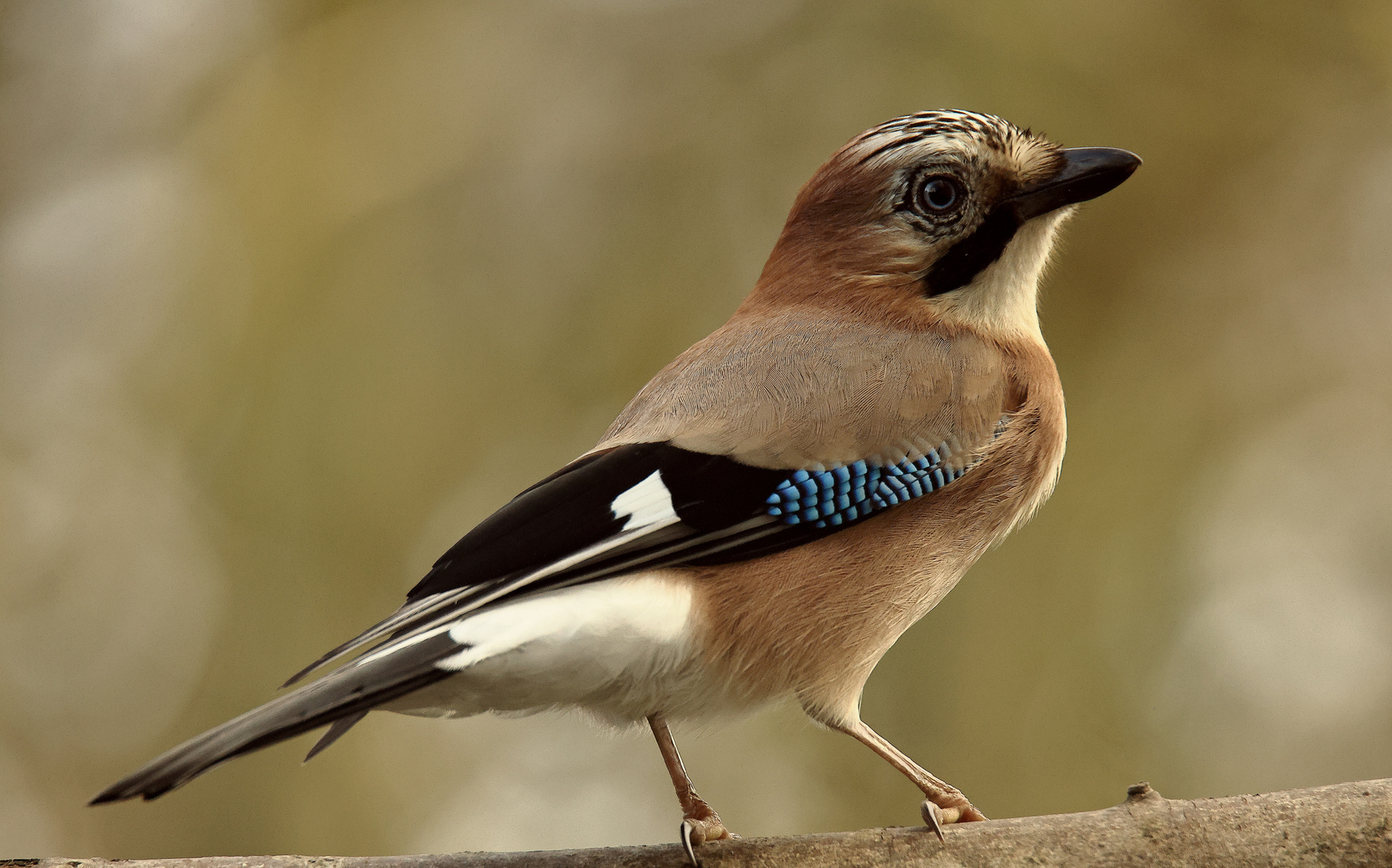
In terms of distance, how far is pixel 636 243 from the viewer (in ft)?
27.3

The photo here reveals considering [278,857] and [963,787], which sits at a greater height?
[278,857]

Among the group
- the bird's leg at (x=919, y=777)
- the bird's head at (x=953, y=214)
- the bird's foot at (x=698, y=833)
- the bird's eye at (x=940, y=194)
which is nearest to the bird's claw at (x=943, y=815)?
the bird's leg at (x=919, y=777)

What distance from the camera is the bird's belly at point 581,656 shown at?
10.3ft

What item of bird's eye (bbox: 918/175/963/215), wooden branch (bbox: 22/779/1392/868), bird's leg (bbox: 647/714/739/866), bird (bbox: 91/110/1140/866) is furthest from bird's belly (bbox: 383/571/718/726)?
bird's eye (bbox: 918/175/963/215)

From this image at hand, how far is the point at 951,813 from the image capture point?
12.4 feet

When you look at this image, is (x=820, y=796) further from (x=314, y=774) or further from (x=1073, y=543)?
(x=314, y=774)

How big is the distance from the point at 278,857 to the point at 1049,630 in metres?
4.42

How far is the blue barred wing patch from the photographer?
142 inches

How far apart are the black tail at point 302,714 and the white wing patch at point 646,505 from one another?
0.63m

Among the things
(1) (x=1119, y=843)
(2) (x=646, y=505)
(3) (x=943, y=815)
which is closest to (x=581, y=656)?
(2) (x=646, y=505)

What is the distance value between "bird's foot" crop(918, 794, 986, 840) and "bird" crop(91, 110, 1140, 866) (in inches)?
0.4

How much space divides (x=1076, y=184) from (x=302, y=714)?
3135mm

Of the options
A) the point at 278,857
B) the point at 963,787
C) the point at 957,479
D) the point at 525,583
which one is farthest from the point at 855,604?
the point at 963,787

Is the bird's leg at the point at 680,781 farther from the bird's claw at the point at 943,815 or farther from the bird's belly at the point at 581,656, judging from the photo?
the bird's claw at the point at 943,815
